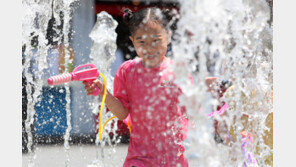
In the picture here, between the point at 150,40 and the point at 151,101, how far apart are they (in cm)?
37

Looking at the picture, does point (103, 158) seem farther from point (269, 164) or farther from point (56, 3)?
point (269, 164)

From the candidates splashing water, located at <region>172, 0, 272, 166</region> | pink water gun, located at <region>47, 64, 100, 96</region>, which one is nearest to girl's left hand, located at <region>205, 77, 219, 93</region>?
splashing water, located at <region>172, 0, 272, 166</region>

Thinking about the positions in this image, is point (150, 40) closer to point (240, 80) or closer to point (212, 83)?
point (212, 83)

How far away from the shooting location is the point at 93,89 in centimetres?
242

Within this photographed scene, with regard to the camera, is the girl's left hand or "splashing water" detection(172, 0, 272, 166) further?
the girl's left hand

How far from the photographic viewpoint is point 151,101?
2.47 metres

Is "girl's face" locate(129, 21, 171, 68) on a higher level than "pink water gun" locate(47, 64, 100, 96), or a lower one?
higher

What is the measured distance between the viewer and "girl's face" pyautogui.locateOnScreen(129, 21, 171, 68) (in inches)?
94.6

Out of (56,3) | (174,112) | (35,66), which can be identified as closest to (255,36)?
(174,112)

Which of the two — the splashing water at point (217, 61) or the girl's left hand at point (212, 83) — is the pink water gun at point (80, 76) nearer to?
the splashing water at point (217, 61)


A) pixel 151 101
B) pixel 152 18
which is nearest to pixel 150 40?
pixel 152 18

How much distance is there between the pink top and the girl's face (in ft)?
0.38

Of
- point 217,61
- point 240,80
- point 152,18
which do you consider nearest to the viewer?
point 217,61

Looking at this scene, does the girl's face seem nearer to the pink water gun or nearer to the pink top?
the pink top
